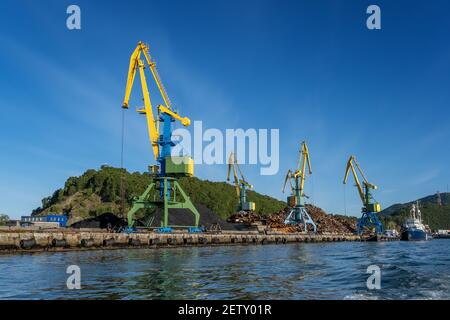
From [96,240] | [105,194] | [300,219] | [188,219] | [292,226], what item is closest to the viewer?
[96,240]

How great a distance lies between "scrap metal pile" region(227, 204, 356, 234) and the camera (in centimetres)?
13225

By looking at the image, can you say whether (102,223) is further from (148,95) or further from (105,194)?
(105,194)

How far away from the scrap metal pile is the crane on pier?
47628mm

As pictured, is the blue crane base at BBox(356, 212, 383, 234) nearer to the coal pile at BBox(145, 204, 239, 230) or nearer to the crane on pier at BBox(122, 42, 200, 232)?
the coal pile at BBox(145, 204, 239, 230)

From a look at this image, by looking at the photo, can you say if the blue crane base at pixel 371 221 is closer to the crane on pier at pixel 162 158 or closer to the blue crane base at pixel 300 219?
the blue crane base at pixel 300 219

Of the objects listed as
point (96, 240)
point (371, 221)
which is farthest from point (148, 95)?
point (371, 221)

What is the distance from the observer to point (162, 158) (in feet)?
247

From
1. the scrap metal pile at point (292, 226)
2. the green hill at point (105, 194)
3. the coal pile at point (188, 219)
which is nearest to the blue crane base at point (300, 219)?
the scrap metal pile at point (292, 226)

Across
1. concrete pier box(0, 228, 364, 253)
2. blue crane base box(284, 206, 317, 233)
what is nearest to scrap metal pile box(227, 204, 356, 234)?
blue crane base box(284, 206, 317, 233)

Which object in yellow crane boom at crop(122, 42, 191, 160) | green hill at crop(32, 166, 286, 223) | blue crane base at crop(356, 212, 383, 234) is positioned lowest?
blue crane base at crop(356, 212, 383, 234)

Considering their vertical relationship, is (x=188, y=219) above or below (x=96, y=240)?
above

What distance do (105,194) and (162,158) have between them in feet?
261
